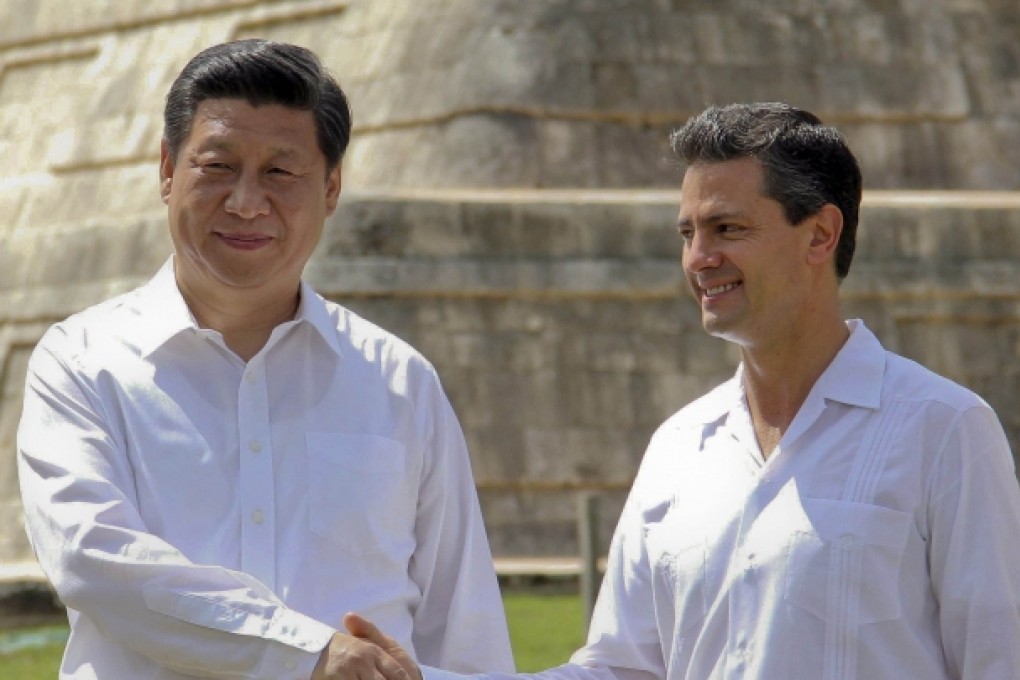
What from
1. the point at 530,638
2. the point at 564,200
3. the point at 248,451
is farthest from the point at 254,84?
the point at 564,200

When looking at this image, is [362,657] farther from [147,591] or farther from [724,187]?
[724,187]

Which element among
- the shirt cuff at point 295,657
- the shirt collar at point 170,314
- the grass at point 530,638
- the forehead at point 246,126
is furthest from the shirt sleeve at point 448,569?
the grass at point 530,638

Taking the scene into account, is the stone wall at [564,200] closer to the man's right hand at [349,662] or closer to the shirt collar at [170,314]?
the shirt collar at [170,314]

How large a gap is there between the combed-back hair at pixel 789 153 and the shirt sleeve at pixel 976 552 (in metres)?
0.45

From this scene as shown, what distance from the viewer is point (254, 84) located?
4.07 metres

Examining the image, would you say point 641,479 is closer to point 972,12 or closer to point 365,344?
point 365,344

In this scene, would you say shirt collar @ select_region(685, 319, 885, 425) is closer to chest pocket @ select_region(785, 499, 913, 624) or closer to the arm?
chest pocket @ select_region(785, 499, 913, 624)

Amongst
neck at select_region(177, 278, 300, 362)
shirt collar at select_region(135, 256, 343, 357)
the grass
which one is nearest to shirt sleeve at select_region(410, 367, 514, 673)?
shirt collar at select_region(135, 256, 343, 357)

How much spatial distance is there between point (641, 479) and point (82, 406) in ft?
3.76

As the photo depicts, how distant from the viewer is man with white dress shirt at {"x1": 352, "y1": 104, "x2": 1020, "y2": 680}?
3.75 m

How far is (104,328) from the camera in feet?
13.5

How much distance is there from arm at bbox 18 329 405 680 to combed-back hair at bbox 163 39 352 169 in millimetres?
710

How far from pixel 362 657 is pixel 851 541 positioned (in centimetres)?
93

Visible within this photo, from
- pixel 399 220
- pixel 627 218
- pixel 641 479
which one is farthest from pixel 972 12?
pixel 641 479
